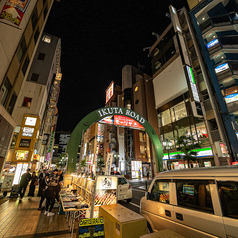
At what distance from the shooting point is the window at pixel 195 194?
2975 mm

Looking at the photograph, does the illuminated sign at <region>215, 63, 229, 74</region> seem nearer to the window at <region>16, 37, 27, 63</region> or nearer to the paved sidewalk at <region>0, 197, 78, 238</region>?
the window at <region>16, 37, 27, 63</region>

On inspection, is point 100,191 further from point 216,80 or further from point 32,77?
point 216,80

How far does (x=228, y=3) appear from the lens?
25391 millimetres

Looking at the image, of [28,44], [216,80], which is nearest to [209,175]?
[28,44]

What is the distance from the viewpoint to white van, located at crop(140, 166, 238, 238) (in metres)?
2.57

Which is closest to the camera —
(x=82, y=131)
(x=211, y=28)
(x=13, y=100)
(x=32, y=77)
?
(x=82, y=131)

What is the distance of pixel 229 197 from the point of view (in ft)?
8.62

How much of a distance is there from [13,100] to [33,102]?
970 cm

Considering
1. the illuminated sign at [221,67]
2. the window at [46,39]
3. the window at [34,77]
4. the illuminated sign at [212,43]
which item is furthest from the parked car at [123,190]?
the window at [46,39]

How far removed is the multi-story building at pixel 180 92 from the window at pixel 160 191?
58.7ft

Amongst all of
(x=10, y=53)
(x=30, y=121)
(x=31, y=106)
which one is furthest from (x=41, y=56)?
(x=10, y=53)

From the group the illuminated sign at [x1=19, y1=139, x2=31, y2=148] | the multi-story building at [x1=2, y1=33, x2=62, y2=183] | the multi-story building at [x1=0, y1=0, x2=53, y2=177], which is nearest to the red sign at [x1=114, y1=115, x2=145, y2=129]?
the multi-story building at [x1=0, y1=0, x2=53, y2=177]

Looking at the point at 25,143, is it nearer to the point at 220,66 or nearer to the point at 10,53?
the point at 10,53

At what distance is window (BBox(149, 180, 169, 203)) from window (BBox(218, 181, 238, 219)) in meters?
1.59
